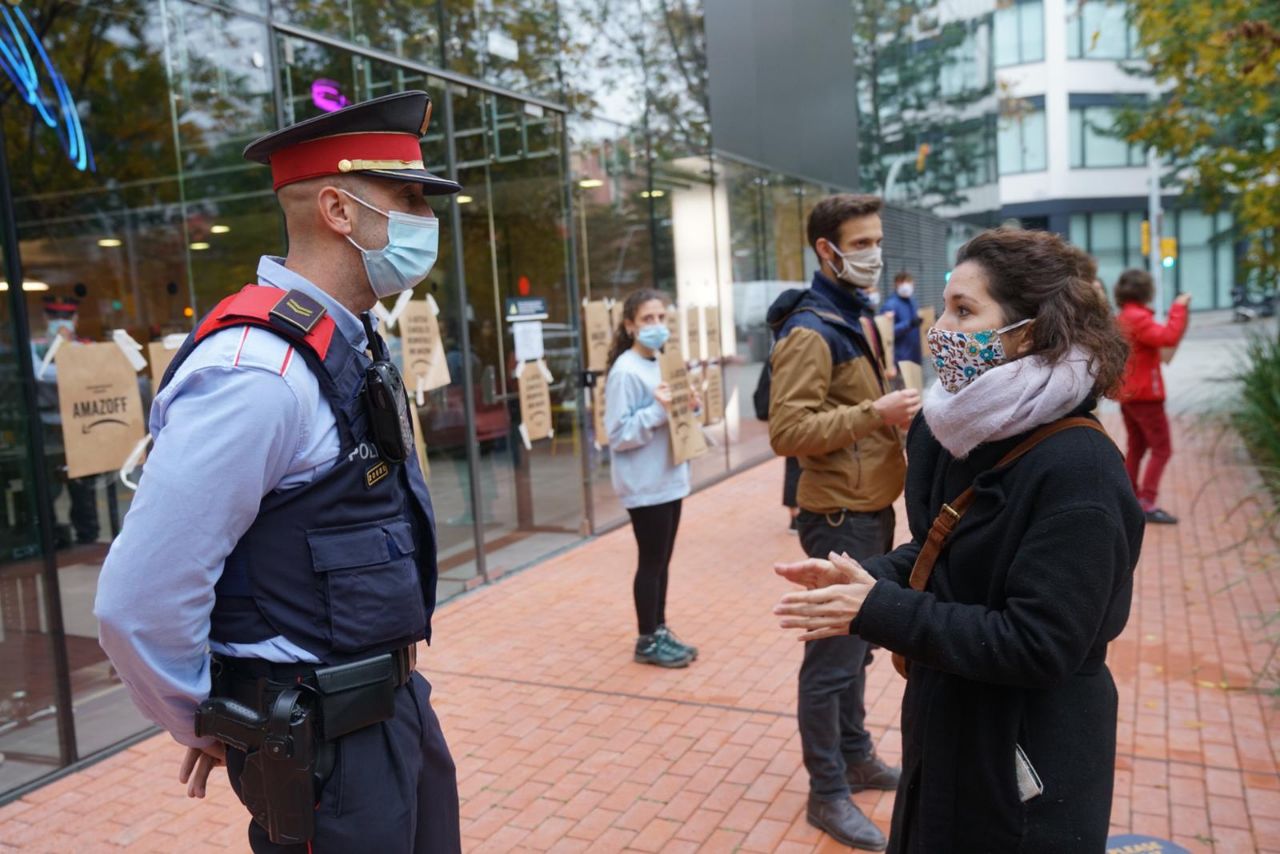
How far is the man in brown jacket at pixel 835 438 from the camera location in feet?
11.9

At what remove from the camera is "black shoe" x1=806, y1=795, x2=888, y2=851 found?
142 inches

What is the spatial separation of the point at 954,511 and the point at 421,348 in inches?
211

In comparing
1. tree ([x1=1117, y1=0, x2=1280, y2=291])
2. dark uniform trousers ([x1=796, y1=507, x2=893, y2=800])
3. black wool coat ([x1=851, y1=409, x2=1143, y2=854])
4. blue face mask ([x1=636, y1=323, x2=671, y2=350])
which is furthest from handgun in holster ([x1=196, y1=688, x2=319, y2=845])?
tree ([x1=1117, y1=0, x2=1280, y2=291])

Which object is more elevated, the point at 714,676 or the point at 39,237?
the point at 39,237

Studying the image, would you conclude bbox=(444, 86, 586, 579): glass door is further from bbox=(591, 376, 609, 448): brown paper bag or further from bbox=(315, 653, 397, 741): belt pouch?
bbox=(315, 653, 397, 741): belt pouch

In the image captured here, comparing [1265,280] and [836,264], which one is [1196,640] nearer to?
[836,264]

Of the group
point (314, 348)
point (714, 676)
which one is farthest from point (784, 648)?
point (314, 348)

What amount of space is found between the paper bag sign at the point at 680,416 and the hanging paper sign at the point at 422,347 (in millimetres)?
1796

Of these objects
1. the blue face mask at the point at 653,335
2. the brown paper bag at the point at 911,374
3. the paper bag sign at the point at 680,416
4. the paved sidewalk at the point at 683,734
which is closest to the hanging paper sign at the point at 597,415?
the paved sidewalk at the point at 683,734

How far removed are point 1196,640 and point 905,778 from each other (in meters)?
4.25

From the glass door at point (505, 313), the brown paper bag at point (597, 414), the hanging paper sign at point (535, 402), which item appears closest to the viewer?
the glass door at point (505, 313)

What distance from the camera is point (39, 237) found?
7879 mm

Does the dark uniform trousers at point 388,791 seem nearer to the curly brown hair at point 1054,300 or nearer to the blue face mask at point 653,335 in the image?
the curly brown hair at point 1054,300

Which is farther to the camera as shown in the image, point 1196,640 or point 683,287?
point 683,287
